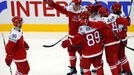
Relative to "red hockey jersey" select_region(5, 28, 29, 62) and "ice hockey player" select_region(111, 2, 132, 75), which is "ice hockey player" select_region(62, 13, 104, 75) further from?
"red hockey jersey" select_region(5, 28, 29, 62)

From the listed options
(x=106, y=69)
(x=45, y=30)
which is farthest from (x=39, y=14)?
(x=106, y=69)

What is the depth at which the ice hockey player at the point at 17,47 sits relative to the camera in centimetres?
433

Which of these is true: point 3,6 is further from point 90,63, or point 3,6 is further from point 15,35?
point 90,63

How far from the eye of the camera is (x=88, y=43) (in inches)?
172

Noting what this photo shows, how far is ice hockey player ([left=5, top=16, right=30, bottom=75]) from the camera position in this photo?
14.2 feet

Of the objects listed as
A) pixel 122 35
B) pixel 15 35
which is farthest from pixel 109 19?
pixel 15 35

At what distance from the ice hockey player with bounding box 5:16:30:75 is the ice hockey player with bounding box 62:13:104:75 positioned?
0.54 m

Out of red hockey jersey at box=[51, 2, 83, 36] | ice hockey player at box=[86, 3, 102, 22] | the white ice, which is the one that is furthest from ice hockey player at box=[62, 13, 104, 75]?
the white ice

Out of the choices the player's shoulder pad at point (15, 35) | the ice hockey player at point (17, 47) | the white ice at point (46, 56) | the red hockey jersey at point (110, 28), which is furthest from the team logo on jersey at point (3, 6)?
the red hockey jersey at point (110, 28)

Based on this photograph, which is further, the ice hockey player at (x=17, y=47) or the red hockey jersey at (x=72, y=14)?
the red hockey jersey at (x=72, y=14)

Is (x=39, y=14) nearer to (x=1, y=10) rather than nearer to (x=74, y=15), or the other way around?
(x=1, y=10)

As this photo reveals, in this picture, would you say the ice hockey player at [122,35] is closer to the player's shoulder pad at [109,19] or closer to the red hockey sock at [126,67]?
the red hockey sock at [126,67]

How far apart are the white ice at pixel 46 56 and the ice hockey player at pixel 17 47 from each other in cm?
85

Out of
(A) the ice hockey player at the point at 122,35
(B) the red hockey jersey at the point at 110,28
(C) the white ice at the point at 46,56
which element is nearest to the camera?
(B) the red hockey jersey at the point at 110,28
